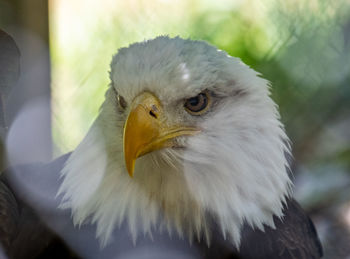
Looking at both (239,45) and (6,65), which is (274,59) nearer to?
(239,45)

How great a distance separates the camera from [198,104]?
98 cm

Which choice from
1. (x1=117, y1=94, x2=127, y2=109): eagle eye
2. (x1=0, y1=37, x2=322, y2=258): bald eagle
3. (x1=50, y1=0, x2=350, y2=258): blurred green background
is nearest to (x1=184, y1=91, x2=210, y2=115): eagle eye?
(x1=0, y1=37, x2=322, y2=258): bald eagle

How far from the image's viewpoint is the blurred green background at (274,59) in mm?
1801

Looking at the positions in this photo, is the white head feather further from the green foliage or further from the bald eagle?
the green foliage

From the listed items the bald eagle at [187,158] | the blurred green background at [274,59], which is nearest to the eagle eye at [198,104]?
the bald eagle at [187,158]

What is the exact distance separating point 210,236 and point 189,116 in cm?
27

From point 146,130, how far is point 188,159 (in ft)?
0.38

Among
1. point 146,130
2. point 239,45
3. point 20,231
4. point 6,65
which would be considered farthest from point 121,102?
point 239,45

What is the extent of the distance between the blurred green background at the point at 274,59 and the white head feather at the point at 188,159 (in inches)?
29.6

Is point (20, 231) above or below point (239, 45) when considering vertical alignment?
below

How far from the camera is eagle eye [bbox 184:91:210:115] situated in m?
0.97

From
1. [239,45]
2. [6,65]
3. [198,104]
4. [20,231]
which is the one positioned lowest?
[20,231]

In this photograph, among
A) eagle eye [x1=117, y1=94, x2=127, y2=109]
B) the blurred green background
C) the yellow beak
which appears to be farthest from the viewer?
the blurred green background

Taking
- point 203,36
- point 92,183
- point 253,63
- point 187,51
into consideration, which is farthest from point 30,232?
point 253,63
